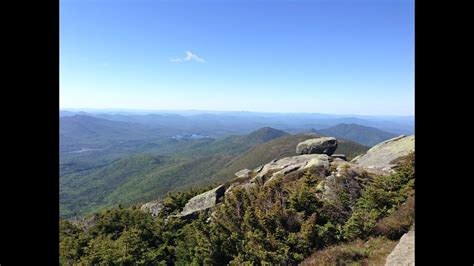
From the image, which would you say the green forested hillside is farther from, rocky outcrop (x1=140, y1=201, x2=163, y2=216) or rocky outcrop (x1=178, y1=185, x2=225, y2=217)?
rocky outcrop (x1=178, y1=185, x2=225, y2=217)

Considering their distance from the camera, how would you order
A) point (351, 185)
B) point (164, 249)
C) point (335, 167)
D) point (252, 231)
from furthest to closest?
point (335, 167) < point (164, 249) < point (351, 185) < point (252, 231)

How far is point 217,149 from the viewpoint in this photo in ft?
580

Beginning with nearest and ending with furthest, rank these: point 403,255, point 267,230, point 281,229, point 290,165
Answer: point 403,255 < point 281,229 < point 267,230 < point 290,165

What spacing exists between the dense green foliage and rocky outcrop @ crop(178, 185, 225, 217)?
205cm

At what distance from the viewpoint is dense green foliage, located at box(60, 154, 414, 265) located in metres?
9.20

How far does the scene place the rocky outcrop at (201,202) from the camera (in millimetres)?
16672

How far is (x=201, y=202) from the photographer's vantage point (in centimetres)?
1786

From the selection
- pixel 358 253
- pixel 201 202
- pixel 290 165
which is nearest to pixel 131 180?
pixel 290 165

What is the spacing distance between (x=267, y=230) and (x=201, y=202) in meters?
8.13

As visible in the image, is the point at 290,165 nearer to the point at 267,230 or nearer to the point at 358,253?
the point at 267,230
